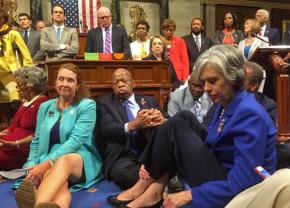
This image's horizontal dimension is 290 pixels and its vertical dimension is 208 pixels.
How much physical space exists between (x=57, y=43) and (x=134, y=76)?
1.09 meters

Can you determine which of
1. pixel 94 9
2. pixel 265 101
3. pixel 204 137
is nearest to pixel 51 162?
pixel 204 137

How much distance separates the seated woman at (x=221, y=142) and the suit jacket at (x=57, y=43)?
9.40 ft

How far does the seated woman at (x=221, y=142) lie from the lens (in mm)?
1529

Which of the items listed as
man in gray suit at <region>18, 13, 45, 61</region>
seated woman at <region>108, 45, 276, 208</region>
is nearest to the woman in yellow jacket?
man in gray suit at <region>18, 13, 45, 61</region>

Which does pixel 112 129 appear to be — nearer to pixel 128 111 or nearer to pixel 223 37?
pixel 128 111

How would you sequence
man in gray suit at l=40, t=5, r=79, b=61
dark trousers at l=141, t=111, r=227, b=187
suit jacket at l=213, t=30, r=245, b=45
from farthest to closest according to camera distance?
1. suit jacket at l=213, t=30, r=245, b=45
2. man in gray suit at l=40, t=5, r=79, b=61
3. dark trousers at l=141, t=111, r=227, b=187

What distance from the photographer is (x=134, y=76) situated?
165 inches

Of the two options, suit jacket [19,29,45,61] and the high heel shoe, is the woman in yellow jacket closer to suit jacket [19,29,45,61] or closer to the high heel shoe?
suit jacket [19,29,45,61]

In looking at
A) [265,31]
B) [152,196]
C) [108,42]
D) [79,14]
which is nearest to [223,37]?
[265,31]

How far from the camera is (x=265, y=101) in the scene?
282cm

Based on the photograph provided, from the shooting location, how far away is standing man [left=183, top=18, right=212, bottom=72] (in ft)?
17.4

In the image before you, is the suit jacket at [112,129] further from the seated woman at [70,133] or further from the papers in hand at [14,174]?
the papers in hand at [14,174]

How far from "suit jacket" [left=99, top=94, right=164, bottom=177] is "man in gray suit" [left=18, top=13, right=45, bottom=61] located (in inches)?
85.0

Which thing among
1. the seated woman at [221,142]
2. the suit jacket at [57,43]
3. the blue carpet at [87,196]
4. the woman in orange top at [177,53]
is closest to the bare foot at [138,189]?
the seated woman at [221,142]
